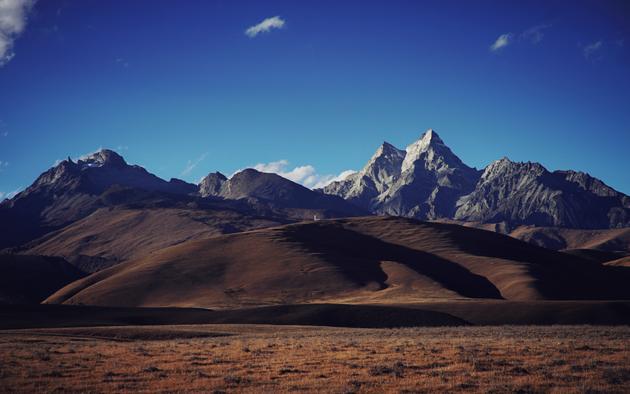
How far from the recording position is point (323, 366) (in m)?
31.9

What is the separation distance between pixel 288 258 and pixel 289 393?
142 metres

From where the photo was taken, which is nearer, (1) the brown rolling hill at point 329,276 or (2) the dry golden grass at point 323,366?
(2) the dry golden grass at point 323,366

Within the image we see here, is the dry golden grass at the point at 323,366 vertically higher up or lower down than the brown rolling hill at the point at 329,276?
lower down

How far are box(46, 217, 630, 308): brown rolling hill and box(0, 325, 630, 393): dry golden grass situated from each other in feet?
248

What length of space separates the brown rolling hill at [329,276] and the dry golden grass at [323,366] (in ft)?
248

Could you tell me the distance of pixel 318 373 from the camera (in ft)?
96.2

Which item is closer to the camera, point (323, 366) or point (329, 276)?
point (323, 366)

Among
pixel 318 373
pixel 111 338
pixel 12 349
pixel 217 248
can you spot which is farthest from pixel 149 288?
pixel 318 373

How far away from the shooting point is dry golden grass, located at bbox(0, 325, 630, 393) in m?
25.8

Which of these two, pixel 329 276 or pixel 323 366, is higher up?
pixel 329 276

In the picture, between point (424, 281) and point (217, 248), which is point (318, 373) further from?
point (217, 248)

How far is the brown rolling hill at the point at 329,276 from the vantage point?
134 metres

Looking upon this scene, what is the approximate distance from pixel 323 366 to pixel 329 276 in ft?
383

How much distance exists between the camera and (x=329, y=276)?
486ft
